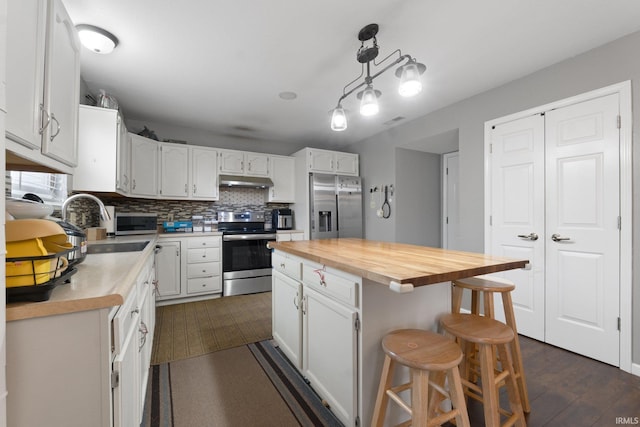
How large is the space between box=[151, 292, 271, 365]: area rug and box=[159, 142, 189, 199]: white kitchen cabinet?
1529mm

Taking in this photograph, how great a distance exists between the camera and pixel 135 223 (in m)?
3.49

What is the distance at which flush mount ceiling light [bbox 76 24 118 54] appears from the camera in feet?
6.26

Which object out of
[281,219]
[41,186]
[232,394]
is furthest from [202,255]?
[232,394]

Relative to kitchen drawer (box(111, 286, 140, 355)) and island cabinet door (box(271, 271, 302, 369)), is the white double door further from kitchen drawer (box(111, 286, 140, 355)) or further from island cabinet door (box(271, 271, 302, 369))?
kitchen drawer (box(111, 286, 140, 355))

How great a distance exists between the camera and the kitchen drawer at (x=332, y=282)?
1.35 metres

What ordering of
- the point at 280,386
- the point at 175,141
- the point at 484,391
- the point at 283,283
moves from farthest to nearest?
the point at 175,141 → the point at 283,283 → the point at 280,386 → the point at 484,391

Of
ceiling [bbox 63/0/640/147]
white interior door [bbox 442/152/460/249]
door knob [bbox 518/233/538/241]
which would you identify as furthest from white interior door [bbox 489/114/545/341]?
white interior door [bbox 442/152/460/249]

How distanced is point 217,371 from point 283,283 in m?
0.79

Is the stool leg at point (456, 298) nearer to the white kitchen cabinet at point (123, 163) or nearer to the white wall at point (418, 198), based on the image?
the white wall at point (418, 198)

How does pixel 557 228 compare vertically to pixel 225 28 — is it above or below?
below

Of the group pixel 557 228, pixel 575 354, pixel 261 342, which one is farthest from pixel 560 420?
pixel 261 342

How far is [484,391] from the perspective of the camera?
49.5 inches

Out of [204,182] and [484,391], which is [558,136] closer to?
[484,391]

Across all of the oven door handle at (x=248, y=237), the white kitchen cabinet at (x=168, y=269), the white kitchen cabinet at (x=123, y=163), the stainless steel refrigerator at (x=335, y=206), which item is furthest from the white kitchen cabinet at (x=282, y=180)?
the white kitchen cabinet at (x=123, y=163)
